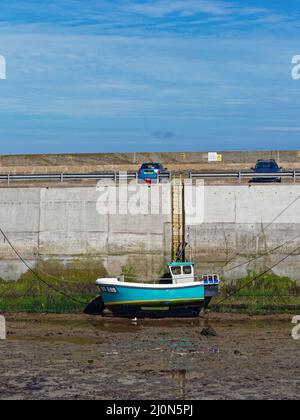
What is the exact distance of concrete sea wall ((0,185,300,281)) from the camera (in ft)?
103

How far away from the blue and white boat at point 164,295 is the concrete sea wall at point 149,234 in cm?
172

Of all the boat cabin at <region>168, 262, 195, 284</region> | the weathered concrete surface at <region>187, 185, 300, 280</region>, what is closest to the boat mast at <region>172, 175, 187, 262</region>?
the weathered concrete surface at <region>187, 185, 300, 280</region>

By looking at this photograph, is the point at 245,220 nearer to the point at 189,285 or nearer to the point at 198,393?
the point at 189,285

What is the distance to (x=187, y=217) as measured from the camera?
105ft

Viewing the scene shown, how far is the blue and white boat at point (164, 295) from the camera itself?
95.3 feet

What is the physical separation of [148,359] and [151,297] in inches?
227

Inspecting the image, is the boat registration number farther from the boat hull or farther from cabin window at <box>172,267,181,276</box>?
cabin window at <box>172,267,181,276</box>

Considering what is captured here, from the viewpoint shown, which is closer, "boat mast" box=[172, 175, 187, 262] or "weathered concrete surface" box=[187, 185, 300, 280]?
"weathered concrete surface" box=[187, 185, 300, 280]

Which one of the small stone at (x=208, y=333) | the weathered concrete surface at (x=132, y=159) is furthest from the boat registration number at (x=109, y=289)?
the weathered concrete surface at (x=132, y=159)

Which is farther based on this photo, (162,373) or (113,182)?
(113,182)

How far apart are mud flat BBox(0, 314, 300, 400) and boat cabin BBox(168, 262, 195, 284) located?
62.0 inches

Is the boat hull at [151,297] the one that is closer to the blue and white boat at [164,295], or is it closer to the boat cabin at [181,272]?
the blue and white boat at [164,295]

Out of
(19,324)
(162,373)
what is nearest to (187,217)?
(19,324)
